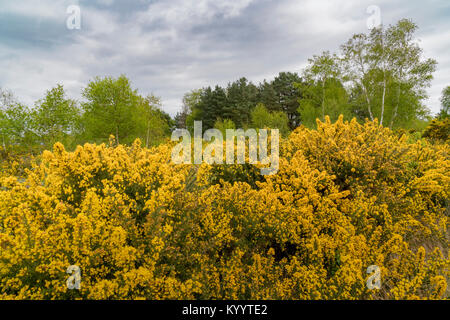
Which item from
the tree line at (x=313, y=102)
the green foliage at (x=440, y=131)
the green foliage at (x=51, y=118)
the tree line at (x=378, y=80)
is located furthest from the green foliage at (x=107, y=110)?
the green foliage at (x=440, y=131)

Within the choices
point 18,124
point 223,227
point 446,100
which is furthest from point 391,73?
point 446,100

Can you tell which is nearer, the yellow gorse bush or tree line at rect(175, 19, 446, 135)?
the yellow gorse bush

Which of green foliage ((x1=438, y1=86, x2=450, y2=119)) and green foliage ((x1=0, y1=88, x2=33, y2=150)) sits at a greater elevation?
green foliage ((x1=438, y1=86, x2=450, y2=119))

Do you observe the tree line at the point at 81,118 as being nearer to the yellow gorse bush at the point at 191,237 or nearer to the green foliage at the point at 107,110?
the green foliage at the point at 107,110

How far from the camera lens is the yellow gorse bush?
→ 1.85 metres

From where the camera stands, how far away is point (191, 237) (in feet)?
7.79

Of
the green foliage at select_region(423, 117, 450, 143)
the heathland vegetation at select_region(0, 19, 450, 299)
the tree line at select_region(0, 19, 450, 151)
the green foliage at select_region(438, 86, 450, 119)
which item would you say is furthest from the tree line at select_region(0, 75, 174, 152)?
the green foliage at select_region(438, 86, 450, 119)

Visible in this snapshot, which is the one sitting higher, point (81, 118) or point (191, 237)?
point (81, 118)

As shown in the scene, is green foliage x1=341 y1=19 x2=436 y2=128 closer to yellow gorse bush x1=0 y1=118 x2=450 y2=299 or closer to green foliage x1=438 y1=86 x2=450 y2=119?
yellow gorse bush x1=0 y1=118 x2=450 y2=299

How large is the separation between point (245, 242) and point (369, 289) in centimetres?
123

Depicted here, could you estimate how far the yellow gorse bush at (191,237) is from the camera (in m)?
1.85

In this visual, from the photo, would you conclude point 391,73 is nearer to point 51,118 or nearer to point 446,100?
point 51,118

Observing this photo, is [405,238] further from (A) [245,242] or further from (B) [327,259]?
(A) [245,242]
